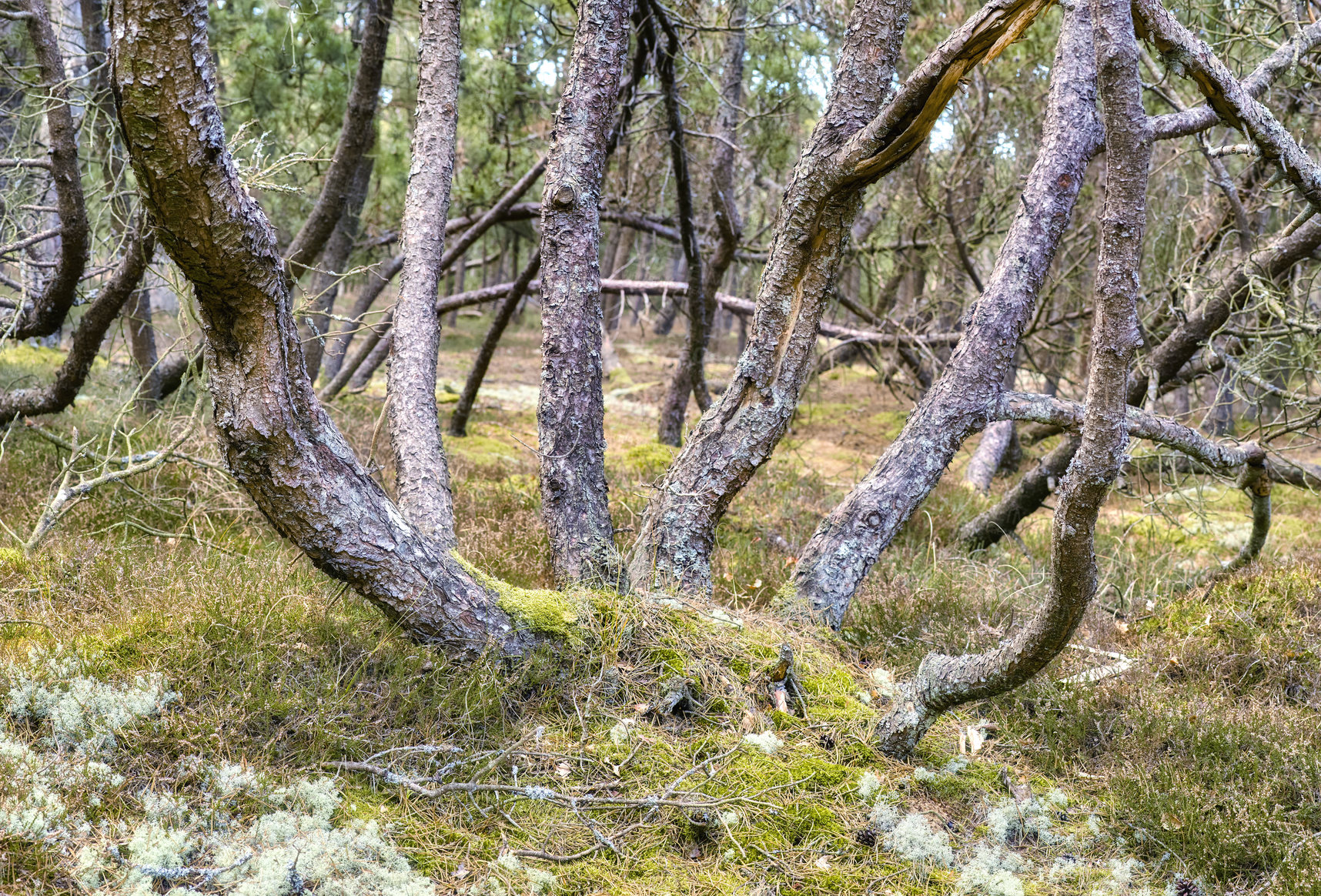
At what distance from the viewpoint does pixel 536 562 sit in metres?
5.05

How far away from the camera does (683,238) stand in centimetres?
605

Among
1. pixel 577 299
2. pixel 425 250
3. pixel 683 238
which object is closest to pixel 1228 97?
pixel 577 299

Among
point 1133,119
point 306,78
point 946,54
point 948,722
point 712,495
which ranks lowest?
point 948,722

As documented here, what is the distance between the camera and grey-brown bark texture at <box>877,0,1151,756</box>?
217cm

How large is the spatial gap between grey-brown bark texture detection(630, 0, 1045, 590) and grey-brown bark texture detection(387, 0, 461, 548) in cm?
107

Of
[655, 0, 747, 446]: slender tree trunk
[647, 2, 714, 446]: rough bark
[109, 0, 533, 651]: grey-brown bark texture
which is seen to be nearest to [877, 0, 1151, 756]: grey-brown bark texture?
[109, 0, 533, 651]: grey-brown bark texture

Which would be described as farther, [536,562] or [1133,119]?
[536,562]

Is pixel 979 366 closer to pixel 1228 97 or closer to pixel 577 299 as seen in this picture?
pixel 1228 97

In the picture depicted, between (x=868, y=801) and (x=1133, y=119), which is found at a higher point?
(x=1133, y=119)

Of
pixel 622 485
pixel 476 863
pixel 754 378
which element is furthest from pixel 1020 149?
pixel 476 863

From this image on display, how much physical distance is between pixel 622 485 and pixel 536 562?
210cm

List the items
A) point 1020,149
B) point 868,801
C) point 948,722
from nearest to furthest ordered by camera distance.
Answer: point 868,801
point 948,722
point 1020,149

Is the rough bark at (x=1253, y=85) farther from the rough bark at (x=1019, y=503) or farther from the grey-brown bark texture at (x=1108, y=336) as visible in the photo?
the rough bark at (x=1019, y=503)

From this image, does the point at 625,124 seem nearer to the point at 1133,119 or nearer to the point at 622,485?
the point at 622,485
